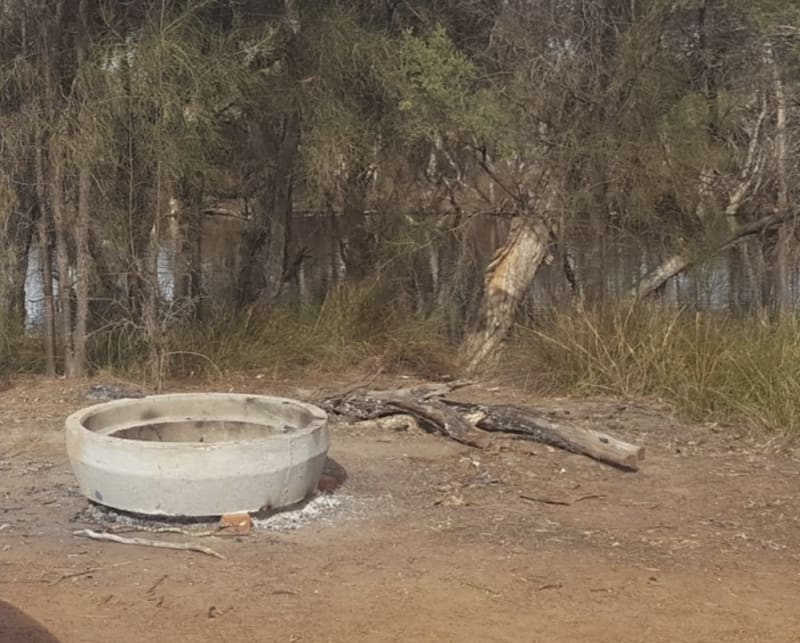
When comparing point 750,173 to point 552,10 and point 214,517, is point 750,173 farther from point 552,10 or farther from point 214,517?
point 214,517

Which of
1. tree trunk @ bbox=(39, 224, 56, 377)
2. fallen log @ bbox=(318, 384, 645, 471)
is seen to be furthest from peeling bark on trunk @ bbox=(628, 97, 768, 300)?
tree trunk @ bbox=(39, 224, 56, 377)

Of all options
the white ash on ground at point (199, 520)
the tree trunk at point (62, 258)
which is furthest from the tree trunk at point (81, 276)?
the white ash on ground at point (199, 520)

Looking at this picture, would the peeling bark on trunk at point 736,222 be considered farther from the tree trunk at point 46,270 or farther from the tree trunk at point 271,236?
the tree trunk at point 46,270

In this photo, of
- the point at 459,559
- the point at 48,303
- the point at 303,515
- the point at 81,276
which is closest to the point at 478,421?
the point at 303,515

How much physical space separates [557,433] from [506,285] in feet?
17.7

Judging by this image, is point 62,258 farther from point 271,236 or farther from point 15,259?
point 271,236

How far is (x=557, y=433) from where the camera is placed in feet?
24.4

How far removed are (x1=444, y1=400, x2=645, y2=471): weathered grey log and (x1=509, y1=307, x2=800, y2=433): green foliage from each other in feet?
3.78

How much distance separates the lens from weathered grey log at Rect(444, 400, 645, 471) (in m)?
7.06

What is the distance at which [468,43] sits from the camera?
11820 mm

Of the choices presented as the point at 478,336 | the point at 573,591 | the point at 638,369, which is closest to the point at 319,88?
the point at 478,336

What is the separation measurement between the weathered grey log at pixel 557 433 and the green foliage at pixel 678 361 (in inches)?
45.4

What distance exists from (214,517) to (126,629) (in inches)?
50.3

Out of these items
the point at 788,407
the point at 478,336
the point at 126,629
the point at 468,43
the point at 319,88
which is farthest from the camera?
the point at 478,336
